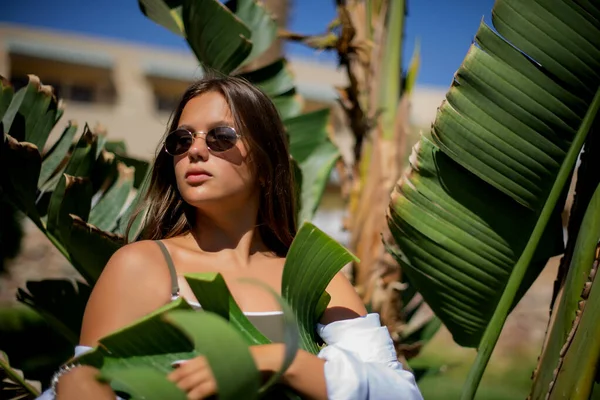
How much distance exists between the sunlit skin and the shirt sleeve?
29 mm

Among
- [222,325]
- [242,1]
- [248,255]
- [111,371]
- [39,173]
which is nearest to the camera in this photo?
[222,325]

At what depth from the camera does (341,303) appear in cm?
144

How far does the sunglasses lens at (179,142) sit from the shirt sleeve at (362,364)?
497mm

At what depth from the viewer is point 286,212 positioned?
1659 millimetres

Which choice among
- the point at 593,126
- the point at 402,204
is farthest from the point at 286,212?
the point at 593,126

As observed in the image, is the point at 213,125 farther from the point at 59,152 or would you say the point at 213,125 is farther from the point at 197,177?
the point at 59,152

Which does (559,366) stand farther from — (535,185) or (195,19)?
(195,19)

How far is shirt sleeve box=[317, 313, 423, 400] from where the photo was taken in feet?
3.80

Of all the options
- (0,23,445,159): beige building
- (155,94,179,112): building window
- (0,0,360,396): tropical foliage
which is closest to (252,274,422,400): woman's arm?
(0,0,360,396): tropical foliage

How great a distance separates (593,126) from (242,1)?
1.44 m

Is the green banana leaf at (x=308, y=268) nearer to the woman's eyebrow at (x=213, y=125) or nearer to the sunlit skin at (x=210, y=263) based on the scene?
the sunlit skin at (x=210, y=263)

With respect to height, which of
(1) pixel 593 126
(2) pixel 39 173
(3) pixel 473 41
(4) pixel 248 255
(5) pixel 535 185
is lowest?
(2) pixel 39 173

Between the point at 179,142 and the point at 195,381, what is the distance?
2.03 feet

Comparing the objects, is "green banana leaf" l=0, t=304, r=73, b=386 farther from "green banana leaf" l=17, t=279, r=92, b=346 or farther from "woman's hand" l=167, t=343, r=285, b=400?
"woman's hand" l=167, t=343, r=285, b=400
